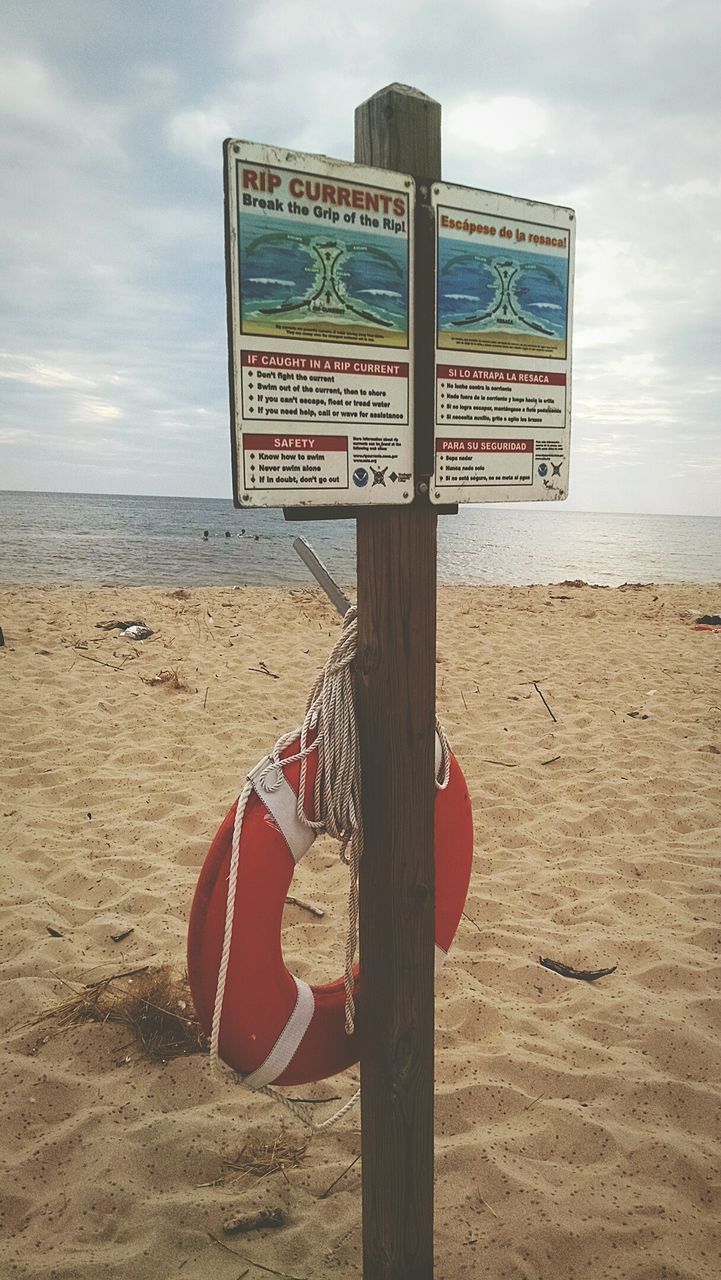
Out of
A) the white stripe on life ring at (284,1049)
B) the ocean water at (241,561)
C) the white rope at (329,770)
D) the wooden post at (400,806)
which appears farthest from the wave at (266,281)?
the ocean water at (241,561)

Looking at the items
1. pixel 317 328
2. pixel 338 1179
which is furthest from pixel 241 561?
pixel 317 328

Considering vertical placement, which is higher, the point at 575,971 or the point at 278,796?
the point at 278,796

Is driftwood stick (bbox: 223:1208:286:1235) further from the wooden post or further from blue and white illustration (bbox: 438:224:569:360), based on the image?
blue and white illustration (bbox: 438:224:569:360)

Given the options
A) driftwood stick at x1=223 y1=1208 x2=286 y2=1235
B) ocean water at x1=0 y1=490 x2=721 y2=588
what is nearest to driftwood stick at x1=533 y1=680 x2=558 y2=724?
driftwood stick at x1=223 y1=1208 x2=286 y2=1235

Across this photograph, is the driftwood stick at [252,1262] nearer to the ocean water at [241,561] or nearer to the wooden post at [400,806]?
the wooden post at [400,806]

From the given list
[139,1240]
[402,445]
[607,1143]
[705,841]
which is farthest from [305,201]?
[705,841]

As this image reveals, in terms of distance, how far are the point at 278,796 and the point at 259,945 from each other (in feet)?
0.96

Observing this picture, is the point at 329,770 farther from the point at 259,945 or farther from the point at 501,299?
the point at 501,299

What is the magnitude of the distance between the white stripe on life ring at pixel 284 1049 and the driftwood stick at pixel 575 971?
1.46m

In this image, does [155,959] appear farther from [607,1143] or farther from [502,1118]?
[607,1143]

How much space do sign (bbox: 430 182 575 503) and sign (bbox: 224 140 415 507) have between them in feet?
0.25

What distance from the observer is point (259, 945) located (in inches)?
57.7

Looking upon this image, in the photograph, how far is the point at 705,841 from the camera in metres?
3.61

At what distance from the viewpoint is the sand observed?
1.77m
